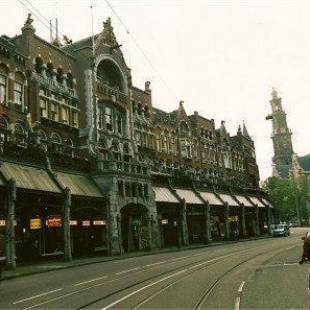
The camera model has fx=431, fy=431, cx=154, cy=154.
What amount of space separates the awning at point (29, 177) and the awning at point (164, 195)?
1378cm

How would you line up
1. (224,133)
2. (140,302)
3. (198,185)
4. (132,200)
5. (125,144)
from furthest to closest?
(224,133)
(198,185)
(125,144)
(132,200)
(140,302)

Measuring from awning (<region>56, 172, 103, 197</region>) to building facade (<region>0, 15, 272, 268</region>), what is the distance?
0.11 m

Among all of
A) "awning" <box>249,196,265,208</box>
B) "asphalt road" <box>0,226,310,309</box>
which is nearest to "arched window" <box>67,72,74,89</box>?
"asphalt road" <box>0,226,310,309</box>

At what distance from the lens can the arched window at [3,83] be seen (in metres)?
30.8

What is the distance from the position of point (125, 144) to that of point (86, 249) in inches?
485

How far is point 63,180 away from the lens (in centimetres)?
3095

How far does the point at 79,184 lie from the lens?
32594 mm

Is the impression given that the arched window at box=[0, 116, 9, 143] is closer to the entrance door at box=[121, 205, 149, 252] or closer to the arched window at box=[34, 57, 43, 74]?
the arched window at box=[34, 57, 43, 74]

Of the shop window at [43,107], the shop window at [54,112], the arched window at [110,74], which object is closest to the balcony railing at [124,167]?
the shop window at [54,112]

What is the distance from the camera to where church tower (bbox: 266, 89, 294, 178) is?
146900 mm

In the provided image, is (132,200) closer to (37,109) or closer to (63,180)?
(63,180)

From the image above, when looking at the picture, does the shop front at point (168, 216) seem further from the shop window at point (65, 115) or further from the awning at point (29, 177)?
the awning at point (29, 177)

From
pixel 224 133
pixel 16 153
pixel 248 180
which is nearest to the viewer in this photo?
pixel 16 153

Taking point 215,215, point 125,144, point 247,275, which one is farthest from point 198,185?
point 247,275
